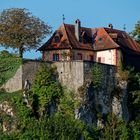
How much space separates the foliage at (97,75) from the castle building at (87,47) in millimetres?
3855

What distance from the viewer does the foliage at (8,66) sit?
8094 cm

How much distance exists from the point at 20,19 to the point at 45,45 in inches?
126

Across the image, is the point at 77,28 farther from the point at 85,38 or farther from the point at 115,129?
the point at 115,129

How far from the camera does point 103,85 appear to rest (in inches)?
3246

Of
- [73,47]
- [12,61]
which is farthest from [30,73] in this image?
[73,47]

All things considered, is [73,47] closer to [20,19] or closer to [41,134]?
[20,19]

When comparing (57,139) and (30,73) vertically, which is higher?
(30,73)

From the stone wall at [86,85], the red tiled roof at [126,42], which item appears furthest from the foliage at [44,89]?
the red tiled roof at [126,42]

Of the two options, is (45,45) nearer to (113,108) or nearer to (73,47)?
(73,47)

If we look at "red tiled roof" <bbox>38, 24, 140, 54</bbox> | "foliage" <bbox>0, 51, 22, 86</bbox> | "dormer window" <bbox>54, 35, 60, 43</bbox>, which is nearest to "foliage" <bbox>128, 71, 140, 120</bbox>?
"red tiled roof" <bbox>38, 24, 140, 54</bbox>

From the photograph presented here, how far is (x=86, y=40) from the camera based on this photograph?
89.5m

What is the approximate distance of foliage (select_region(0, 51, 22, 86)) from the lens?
266ft

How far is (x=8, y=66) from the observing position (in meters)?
81.2

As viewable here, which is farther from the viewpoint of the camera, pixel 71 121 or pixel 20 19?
pixel 20 19
